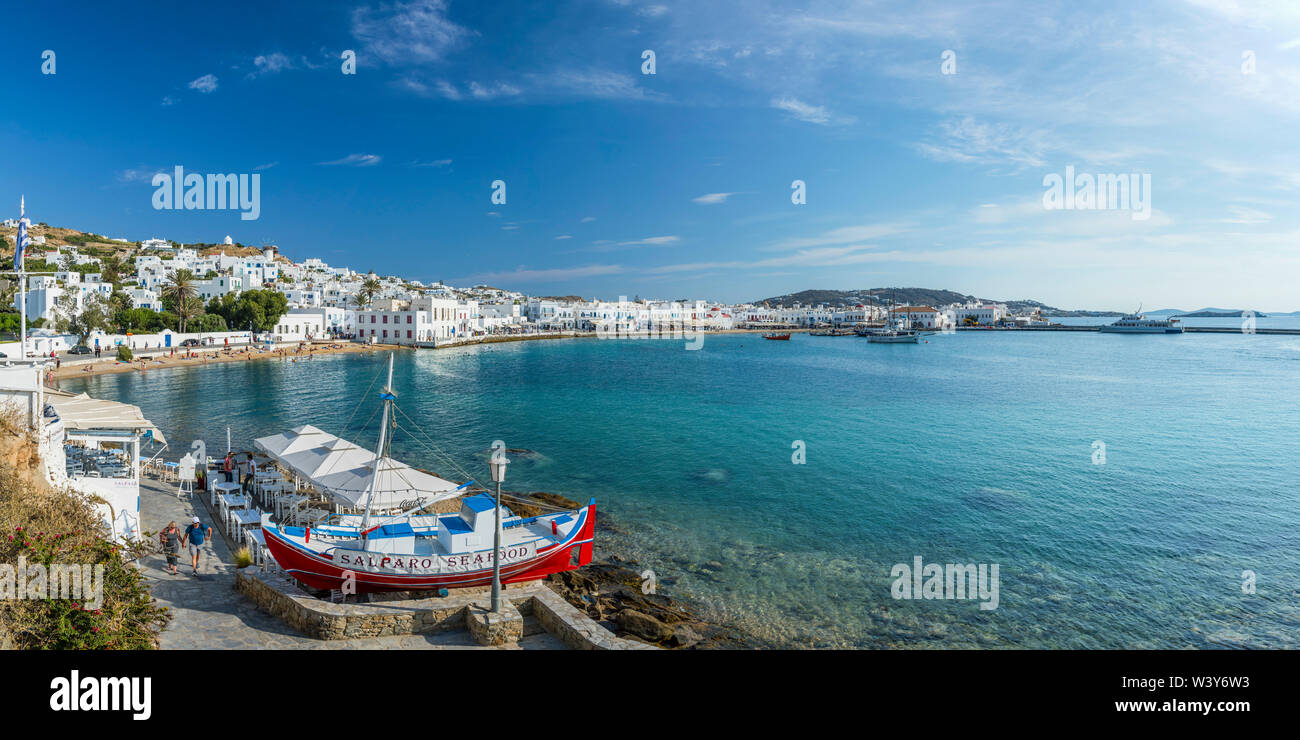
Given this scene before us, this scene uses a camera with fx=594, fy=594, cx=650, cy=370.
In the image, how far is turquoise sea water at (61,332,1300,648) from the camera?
1131cm

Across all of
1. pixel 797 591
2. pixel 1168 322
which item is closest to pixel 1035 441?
pixel 797 591

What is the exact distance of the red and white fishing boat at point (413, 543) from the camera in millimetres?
9422

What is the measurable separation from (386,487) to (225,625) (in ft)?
14.5

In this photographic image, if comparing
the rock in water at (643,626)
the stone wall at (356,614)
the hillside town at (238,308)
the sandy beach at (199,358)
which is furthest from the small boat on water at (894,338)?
the stone wall at (356,614)

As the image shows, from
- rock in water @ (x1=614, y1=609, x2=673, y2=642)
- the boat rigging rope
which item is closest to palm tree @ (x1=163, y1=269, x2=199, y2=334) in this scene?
the boat rigging rope

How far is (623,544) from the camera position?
14125 mm

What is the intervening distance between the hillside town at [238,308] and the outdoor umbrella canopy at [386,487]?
8.39 m

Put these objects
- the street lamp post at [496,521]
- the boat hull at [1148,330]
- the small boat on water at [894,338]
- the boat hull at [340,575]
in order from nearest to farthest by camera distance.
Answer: the street lamp post at [496,521] → the boat hull at [340,575] → the small boat on water at [894,338] → the boat hull at [1148,330]

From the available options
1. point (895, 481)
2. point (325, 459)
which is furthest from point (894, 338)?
point (325, 459)

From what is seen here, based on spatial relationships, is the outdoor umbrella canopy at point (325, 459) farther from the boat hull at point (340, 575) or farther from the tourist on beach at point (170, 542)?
the boat hull at point (340, 575)

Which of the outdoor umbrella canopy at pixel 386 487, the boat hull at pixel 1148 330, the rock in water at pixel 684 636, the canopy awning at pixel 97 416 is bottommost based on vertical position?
the rock in water at pixel 684 636

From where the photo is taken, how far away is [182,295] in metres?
59.0

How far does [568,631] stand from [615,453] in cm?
1537

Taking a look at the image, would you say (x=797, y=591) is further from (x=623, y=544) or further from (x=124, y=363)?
(x=124, y=363)
